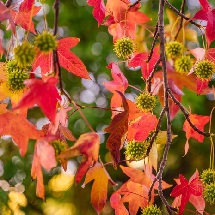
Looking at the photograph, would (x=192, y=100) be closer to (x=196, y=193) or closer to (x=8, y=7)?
(x=196, y=193)

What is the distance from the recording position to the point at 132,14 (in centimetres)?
133

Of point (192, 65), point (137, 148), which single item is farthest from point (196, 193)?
point (192, 65)

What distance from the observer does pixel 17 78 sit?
1046 millimetres

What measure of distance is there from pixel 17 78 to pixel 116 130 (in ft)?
0.71

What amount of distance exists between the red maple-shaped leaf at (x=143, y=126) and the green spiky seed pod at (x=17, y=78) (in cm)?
26

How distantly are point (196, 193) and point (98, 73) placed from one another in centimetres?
231

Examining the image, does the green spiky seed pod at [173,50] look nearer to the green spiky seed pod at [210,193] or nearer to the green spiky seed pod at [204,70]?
the green spiky seed pod at [204,70]

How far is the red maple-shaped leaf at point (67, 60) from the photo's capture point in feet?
3.73

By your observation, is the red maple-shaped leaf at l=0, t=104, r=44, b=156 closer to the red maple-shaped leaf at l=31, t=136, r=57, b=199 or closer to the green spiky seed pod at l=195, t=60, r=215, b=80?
the red maple-shaped leaf at l=31, t=136, r=57, b=199

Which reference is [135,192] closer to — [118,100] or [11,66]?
[118,100]

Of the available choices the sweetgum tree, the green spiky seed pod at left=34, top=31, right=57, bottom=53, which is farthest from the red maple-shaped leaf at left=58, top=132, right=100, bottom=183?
the green spiky seed pod at left=34, top=31, right=57, bottom=53

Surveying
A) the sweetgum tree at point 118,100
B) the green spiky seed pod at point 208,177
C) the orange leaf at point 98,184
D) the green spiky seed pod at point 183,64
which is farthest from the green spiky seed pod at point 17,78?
the green spiky seed pod at point 208,177

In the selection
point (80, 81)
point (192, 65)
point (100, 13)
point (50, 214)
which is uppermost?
point (100, 13)

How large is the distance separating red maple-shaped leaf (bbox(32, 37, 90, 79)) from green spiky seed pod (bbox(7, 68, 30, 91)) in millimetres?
122
